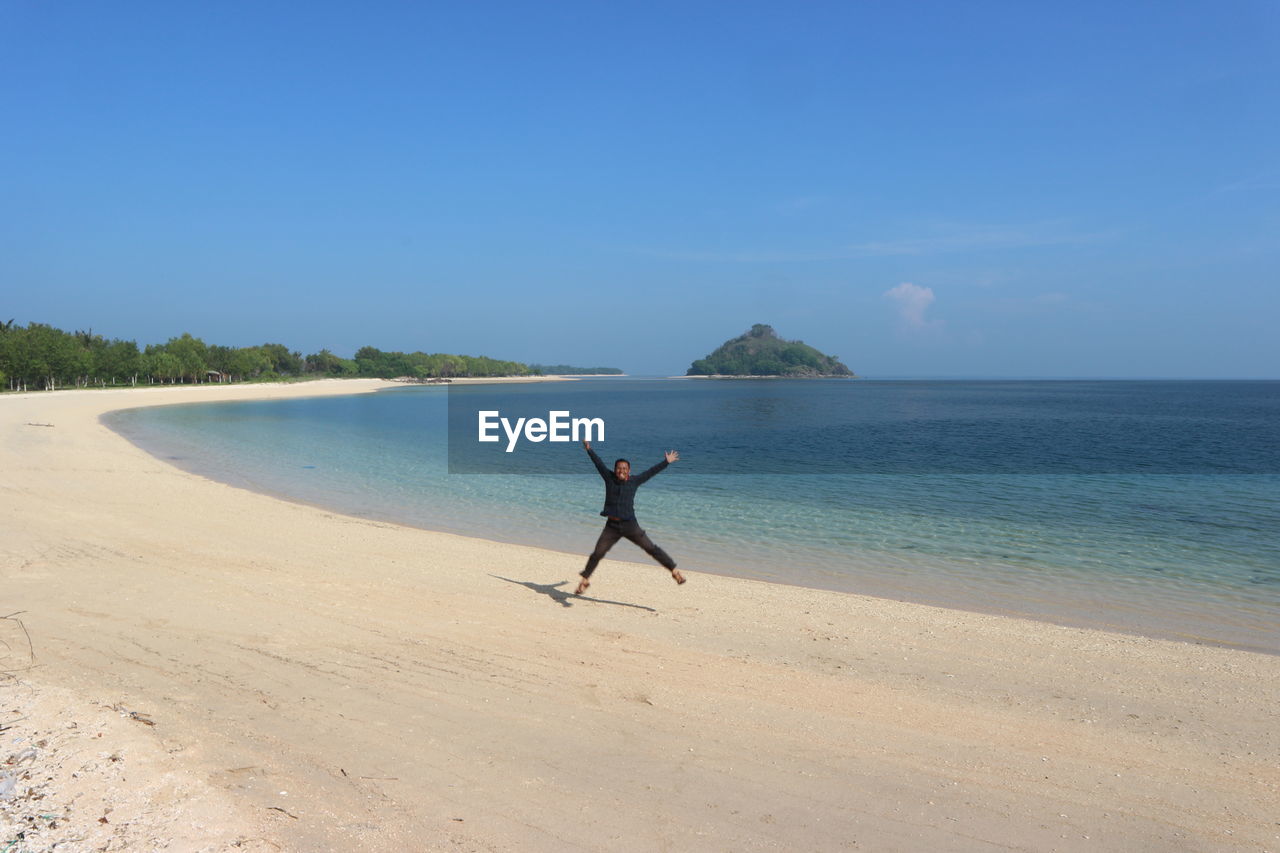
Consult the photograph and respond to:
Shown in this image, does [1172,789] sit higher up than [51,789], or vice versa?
[51,789]

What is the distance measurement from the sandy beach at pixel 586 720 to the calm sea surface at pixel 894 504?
277 cm

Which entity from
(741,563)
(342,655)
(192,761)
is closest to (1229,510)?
(741,563)

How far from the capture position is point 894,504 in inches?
886

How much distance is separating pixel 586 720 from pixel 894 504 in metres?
18.1

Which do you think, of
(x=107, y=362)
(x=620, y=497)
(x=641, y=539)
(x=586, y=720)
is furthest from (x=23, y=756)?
(x=107, y=362)

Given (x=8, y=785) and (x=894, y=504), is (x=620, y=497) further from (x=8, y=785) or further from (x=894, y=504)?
(x=894, y=504)

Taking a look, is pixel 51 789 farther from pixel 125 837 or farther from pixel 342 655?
pixel 342 655

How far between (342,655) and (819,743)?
15.3 ft

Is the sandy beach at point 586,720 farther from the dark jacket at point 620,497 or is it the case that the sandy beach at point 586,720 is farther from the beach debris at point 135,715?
the dark jacket at point 620,497

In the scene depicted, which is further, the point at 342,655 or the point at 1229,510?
the point at 1229,510

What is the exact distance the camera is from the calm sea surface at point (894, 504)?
12938 mm

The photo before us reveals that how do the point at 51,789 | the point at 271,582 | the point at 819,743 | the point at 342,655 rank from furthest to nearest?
the point at 271,582
the point at 342,655
the point at 819,743
the point at 51,789

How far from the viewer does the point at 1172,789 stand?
5.45m

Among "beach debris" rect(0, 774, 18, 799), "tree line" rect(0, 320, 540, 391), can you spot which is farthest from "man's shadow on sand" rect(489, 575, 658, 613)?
"tree line" rect(0, 320, 540, 391)
